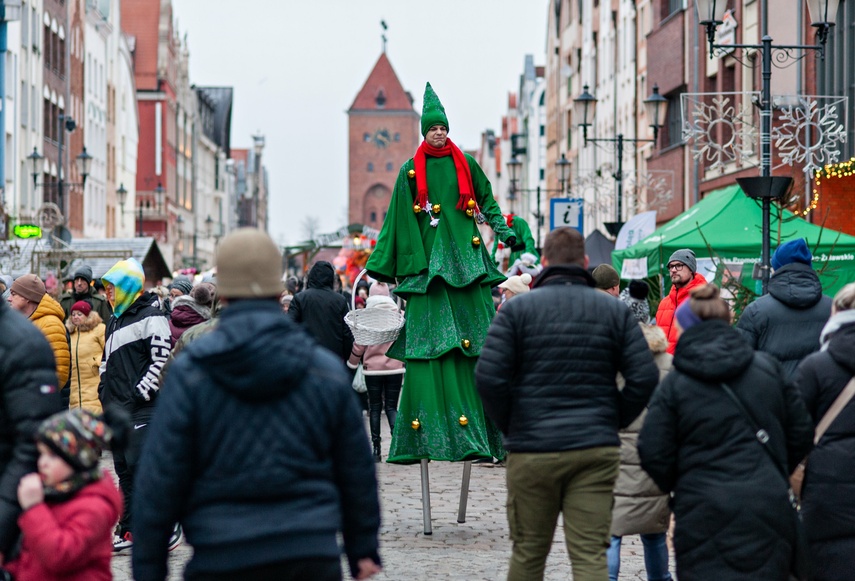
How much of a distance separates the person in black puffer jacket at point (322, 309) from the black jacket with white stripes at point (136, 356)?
4706 mm

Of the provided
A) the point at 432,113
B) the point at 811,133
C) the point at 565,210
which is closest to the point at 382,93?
the point at 565,210

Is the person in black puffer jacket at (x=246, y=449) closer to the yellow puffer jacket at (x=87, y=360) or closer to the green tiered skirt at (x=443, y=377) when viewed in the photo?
the green tiered skirt at (x=443, y=377)

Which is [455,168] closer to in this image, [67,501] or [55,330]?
[55,330]

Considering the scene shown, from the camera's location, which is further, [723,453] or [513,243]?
[513,243]

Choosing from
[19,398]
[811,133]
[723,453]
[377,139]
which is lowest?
[723,453]

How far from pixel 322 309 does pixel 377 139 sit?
535 feet

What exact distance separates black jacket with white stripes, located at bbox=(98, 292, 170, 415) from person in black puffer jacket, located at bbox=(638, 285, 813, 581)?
4761 millimetres

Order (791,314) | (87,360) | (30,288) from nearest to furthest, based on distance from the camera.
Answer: (791,314) → (30,288) → (87,360)

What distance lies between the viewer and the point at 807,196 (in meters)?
24.8

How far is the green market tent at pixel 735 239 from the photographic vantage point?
62.3 feet

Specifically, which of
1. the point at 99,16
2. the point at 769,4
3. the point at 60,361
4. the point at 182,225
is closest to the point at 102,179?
the point at 99,16

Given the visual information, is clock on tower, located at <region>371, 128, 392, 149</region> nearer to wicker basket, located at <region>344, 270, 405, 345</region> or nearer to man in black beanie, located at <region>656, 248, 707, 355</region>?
man in black beanie, located at <region>656, 248, 707, 355</region>

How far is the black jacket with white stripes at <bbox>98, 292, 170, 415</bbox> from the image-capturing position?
9.98 metres

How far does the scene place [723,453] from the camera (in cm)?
582
